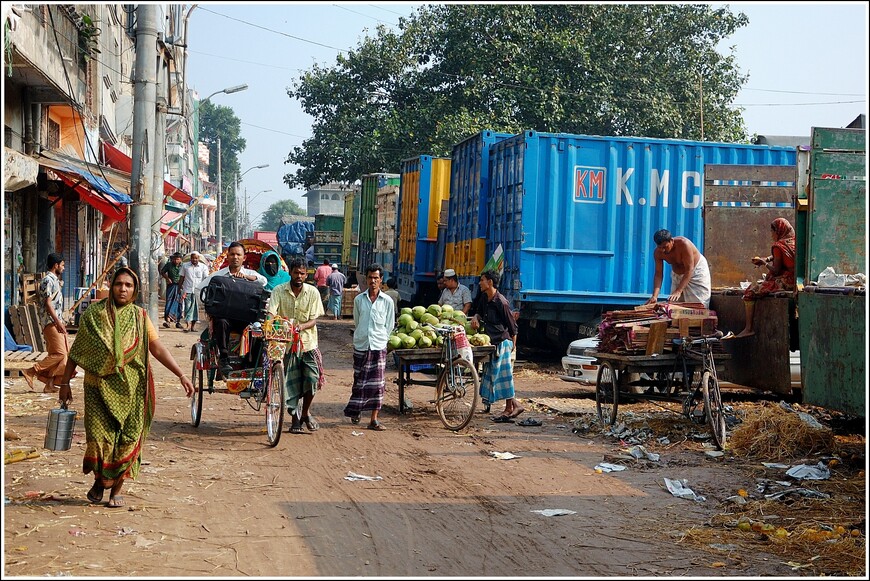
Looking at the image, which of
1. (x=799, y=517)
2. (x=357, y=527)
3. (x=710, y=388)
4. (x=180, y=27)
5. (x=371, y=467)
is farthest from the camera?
(x=180, y=27)

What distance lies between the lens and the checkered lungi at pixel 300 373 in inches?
368

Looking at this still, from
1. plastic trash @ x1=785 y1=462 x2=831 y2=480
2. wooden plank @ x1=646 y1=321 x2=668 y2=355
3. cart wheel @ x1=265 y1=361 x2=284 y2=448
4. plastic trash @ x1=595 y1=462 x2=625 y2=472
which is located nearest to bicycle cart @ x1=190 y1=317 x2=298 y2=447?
cart wheel @ x1=265 y1=361 x2=284 y2=448

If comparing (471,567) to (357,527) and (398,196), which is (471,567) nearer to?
(357,527)

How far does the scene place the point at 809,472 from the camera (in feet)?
25.7

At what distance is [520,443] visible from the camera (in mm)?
9492

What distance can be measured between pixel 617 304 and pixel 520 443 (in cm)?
573

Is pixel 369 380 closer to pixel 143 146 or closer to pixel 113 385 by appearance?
pixel 113 385

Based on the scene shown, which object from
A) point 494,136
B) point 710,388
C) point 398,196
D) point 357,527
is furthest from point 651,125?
point 357,527

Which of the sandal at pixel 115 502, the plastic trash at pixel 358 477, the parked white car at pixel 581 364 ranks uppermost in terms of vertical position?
the parked white car at pixel 581 364

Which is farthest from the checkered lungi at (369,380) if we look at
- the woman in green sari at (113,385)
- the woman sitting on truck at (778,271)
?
the woman sitting on truck at (778,271)

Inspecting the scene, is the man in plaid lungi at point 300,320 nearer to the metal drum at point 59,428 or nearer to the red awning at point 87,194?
the metal drum at point 59,428

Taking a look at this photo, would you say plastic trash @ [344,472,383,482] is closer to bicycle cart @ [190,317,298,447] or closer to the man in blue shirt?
bicycle cart @ [190,317,298,447]

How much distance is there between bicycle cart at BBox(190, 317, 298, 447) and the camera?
348 inches

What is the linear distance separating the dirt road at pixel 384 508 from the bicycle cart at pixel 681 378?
36 cm
